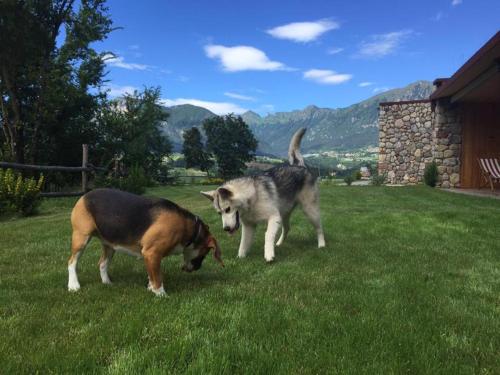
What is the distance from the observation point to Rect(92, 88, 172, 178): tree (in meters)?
26.8

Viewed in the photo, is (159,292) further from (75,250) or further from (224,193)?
(224,193)

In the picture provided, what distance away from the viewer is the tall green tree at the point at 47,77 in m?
21.2

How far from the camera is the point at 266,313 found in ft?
12.4

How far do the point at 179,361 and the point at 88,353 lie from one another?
642mm

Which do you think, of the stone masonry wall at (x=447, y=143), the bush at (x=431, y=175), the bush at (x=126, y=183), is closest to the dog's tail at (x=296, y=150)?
the bush at (x=126, y=183)

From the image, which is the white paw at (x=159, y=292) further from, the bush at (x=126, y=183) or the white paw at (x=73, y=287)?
the bush at (x=126, y=183)

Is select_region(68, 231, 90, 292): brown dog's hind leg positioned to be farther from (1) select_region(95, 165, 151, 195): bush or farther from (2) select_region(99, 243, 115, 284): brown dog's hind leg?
(1) select_region(95, 165, 151, 195): bush

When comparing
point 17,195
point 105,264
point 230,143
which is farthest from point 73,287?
point 230,143

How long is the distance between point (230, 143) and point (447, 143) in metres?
39.3

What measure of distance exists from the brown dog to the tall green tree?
60.3 feet

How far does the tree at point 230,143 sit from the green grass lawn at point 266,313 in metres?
46.6

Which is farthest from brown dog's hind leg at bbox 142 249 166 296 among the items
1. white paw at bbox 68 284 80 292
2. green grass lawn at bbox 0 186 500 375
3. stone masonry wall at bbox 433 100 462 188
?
stone masonry wall at bbox 433 100 462 188

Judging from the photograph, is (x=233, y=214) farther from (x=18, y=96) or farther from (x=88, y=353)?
(x=18, y=96)

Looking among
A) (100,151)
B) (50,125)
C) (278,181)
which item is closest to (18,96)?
(50,125)
